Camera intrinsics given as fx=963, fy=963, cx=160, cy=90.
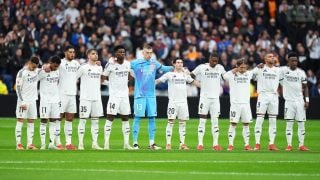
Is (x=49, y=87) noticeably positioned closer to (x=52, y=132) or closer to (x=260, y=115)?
(x=52, y=132)

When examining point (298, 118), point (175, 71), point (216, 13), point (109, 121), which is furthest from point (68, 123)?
point (216, 13)

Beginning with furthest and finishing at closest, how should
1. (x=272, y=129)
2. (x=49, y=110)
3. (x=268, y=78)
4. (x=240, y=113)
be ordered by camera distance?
(x=268, y=78) < (x=272, y=129) < (x=240, y=113) < (x=49, y=110)

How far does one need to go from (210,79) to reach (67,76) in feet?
12.7

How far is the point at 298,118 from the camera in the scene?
26375mm

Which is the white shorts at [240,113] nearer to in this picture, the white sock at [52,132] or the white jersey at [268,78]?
the white jersey at [268,78]

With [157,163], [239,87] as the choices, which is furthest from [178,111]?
[157,163]

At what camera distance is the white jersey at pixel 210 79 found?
26203 millimetres

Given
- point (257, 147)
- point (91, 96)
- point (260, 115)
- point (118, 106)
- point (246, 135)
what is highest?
point (91, 96)

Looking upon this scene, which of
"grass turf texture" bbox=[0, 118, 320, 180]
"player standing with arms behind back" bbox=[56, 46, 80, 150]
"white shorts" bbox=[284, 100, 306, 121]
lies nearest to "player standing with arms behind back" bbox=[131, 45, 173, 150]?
"grass turf texture" bbox=[0, 118, 320, 180]

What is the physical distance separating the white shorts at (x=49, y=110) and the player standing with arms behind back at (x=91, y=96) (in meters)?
0.65

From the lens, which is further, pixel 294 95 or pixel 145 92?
pixel 294 95

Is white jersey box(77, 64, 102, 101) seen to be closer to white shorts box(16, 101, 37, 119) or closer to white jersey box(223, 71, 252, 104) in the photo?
white shorts box(16, 101, 37, 119)

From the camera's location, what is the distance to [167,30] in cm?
4153

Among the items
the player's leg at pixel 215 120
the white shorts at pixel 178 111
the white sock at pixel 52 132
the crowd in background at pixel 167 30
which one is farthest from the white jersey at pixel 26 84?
the crowd in background at pixel 167 30
